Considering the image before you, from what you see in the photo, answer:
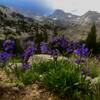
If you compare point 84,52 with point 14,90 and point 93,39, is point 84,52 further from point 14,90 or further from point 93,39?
point 93,39

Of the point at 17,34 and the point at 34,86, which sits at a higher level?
the point at 34,86

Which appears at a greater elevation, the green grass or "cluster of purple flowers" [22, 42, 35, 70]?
"cluster of purple flowers" [22, 42, 35, 70]

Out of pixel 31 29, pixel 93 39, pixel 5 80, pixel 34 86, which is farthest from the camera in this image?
pixel 31 29

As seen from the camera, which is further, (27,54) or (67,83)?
(27,54)

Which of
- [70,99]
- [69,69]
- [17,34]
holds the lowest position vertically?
[17,34]

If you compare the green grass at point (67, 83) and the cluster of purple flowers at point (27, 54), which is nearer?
Answer: the green grass at point (67, 83)

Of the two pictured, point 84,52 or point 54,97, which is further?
point 84,52

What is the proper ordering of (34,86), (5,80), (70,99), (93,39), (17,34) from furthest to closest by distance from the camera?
(17,34) → (93,39) → (5,80) → (34,86) → (70,99)

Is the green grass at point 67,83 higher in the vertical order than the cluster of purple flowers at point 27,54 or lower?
lower

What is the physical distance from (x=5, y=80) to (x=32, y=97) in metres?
1.63

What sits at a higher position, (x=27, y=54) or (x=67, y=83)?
(x=27, y=54)

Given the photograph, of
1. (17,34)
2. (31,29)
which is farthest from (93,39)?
(31,29)

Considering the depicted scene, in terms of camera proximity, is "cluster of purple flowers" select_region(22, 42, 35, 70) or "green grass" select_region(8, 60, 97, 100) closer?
"green grass" select_region(8, 60, 97, 100)

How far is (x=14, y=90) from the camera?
373 inches
